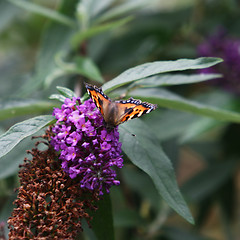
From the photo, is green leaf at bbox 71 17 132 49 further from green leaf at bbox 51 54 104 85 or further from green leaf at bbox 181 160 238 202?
green leaf at bbox 181 160 238 202

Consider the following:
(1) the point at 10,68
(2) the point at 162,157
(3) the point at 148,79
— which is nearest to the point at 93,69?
(3) the point at 148,79

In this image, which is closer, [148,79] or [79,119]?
[79,119]

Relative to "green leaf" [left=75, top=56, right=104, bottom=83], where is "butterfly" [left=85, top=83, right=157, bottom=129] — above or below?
below

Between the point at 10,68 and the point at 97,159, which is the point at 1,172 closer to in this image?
the point at 97,159

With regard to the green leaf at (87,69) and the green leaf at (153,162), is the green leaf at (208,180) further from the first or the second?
the green leaf at (153,162)

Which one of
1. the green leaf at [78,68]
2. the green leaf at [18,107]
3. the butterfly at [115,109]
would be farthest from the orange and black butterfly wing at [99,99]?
the green leaf at [78,68]

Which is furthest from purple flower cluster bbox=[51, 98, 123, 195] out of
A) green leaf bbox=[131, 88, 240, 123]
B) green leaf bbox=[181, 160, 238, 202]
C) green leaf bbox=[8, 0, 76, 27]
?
green leaf bbox=[181, 160, 238, 202]

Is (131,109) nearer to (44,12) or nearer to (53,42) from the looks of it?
(44,12)
